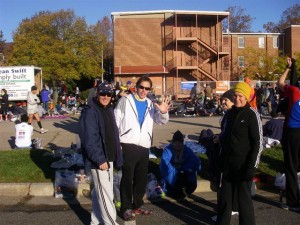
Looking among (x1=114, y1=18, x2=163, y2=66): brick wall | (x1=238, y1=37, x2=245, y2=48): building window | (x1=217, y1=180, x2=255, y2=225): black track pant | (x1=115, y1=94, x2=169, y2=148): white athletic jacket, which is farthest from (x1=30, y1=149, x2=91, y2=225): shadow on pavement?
(x1=238, y1=37, x2=245, y2=48): building window

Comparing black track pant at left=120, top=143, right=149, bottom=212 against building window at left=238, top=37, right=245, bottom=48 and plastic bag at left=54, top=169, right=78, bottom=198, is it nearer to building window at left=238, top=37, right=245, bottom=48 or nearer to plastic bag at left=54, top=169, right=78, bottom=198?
plastic bag at left=54, top=169, right=78, bottom=198

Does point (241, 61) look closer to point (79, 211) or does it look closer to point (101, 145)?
point (79, 211)

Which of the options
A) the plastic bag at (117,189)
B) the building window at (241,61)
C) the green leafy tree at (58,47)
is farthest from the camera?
the building window at (241,61)

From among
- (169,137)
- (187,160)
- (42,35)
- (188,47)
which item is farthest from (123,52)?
(187,160)

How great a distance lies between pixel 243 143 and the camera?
4574mm

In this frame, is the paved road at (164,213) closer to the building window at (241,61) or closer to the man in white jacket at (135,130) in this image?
the man in white jacket at (135,130)

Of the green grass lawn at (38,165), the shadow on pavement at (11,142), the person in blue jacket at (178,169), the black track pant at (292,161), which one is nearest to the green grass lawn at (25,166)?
the green grass lawn at (38,165)

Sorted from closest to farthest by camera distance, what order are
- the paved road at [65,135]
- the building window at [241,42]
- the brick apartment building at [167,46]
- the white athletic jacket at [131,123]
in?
the white athletic jacket at [131,123], the paved road at [65,135], the brick apartment building at [167,46], the building window at [241,42]

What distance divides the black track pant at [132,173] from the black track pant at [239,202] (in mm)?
1291

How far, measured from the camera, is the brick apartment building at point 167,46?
43.7 metres

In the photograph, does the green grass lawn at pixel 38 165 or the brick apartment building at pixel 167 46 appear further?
the brick apartment building at pixel 167 46

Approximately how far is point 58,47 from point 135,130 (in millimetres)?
43701

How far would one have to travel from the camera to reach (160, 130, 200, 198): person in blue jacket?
6785 mm

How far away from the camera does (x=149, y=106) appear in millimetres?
5691
